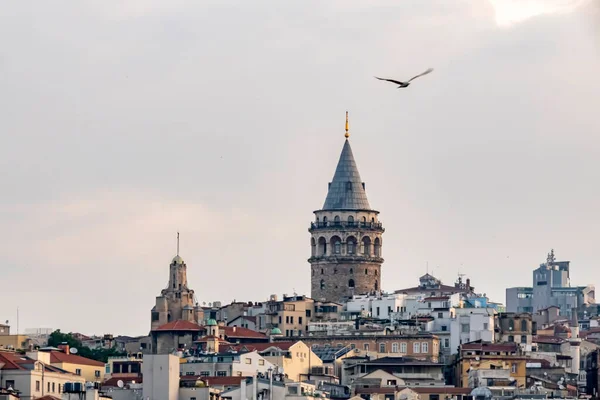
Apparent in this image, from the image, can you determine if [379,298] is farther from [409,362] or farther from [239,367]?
[239,367]

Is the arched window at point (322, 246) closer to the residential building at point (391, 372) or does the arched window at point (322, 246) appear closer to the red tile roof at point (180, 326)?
the red tile roof at point (180, 326)

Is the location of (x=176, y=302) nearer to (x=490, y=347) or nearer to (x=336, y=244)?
(x=336, y=244)

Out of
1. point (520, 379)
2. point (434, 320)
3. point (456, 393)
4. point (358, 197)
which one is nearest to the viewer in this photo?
point (456, 393)

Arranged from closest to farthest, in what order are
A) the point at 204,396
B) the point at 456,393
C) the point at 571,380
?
the point at 204,396
the point at 456,393
the point at 571,380

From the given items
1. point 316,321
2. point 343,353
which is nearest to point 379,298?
point 316,321

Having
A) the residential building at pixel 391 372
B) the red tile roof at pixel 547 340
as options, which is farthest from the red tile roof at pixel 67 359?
the red tile roof at pixel 547 340

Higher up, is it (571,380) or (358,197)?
(358,197)
